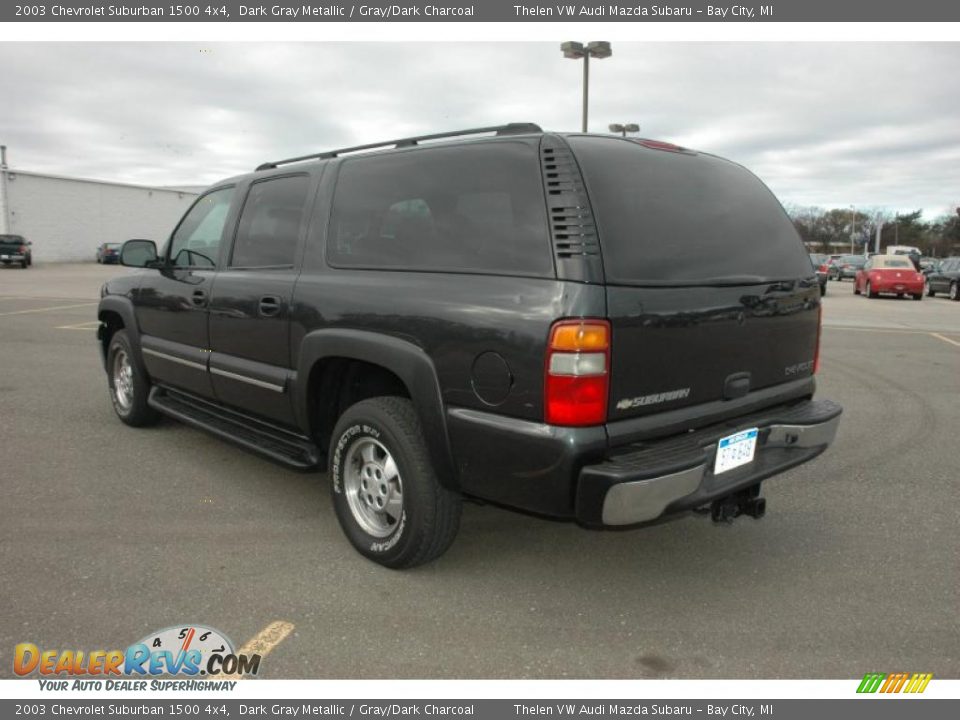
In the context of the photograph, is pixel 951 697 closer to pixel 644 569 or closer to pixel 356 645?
pixel 644 569

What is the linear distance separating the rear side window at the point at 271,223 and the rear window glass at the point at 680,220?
169 cm

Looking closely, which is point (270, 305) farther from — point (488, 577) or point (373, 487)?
point (488, 577)

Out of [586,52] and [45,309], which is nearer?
[45,309]

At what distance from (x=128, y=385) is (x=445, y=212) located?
3725 millimetres

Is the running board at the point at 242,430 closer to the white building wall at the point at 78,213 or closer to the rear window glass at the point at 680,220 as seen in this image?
the rear window glass at the point at 680,220

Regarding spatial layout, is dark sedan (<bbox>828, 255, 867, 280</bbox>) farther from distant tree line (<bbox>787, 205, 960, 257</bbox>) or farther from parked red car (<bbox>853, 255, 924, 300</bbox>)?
distant tree line (<bbox>787, 205, 960, 257</bbox>)

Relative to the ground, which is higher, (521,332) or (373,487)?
(521,332)

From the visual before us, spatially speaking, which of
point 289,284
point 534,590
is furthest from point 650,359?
point 289,284

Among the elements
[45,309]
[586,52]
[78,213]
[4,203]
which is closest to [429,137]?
[45,309]

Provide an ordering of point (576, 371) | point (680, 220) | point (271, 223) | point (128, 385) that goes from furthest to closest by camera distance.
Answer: point (128, 385), point (271, 223), point (680, 220), point (576, 371)

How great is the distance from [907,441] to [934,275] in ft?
78.7

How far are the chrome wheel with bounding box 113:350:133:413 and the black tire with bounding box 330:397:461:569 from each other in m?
2.89

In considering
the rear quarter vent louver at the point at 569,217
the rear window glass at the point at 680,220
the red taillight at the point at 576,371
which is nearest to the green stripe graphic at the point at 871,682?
the red taillight at the point at 576,371

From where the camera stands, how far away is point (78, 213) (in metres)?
43.7
